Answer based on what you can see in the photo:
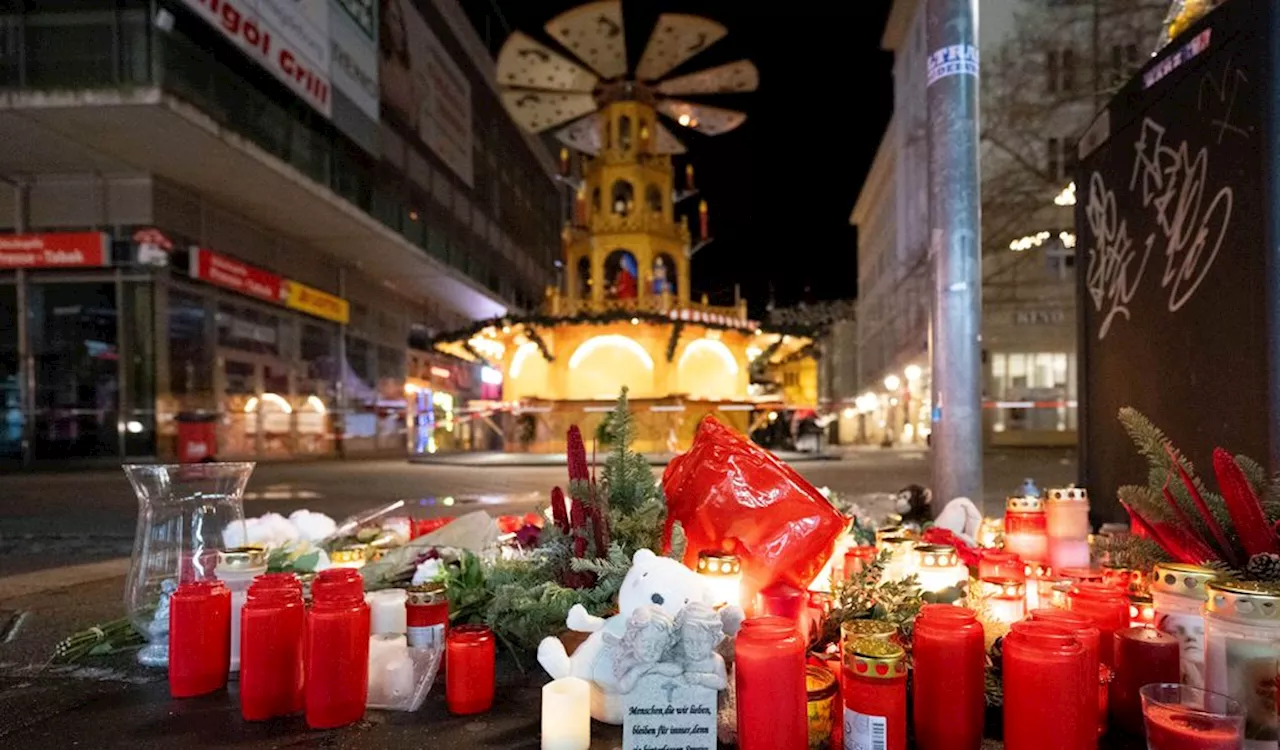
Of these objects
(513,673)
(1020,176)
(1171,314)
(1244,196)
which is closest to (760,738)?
(513,673)

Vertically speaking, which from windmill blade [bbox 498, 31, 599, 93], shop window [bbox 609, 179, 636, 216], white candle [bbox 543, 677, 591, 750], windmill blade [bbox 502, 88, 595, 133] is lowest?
white candle [bbox 543, 677, 591, 750]

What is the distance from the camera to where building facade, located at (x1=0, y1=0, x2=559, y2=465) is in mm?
13258

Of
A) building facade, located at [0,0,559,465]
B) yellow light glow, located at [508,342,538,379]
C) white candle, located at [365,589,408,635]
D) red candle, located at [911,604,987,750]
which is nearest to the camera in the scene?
red candle, located at [911,604,987,750]

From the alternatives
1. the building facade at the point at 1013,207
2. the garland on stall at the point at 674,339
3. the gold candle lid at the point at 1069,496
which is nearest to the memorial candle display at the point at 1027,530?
the gold candle lid at the point at 1069,496

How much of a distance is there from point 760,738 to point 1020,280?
965 inches

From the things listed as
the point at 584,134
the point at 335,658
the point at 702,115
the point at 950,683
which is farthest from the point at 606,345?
the point at 950,683

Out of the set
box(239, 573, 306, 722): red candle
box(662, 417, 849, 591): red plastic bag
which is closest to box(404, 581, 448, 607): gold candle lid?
box(239, 573, 306, 722): red candle

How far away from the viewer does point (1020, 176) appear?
61.9 feet

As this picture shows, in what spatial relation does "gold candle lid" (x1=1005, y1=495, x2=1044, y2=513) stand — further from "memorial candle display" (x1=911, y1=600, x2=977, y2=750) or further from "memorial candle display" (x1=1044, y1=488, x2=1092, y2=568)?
"memorial candle display" (x1=911, y1=600, x2=977, y2=750)

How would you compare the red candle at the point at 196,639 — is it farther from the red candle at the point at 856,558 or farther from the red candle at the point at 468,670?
the red candle at the point at 856,558

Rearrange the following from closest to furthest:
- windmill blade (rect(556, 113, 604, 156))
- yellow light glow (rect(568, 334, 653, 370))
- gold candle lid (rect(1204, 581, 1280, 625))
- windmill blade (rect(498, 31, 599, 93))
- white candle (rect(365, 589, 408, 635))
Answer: gold candle lid (rect(1204, 581, 1280, 625))
white candle (rect(365, 589, 408, 635))
windmill blade (rect(498, 31, 599, 93))
yellow light glow (rect(568, 334, 653, 370))
windmill blade (rect(556, 113, 604, 156))

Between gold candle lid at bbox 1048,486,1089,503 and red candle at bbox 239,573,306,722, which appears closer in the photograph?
red candle at bbox 239,573,306,722

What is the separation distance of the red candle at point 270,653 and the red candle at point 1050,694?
188cm

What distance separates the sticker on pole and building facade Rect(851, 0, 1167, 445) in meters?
5.65
